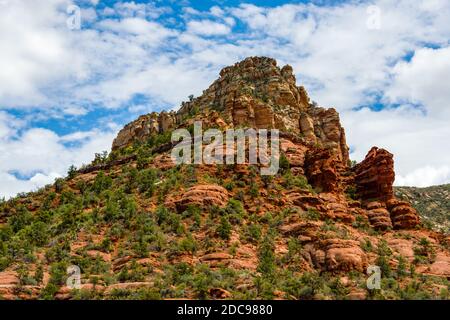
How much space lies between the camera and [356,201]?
183ft

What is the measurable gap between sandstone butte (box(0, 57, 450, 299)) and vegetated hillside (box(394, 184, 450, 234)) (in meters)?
24.9

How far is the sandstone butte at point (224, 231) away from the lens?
37.8m

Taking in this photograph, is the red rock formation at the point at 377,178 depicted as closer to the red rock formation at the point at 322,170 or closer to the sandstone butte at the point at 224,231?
the sandstone butte at the point at 224,231

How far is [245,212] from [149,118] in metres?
42.8

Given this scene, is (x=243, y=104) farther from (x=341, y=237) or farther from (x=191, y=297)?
(x=191, y=297)

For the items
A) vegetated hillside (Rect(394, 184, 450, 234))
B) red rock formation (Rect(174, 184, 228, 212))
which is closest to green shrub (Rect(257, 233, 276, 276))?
red rock formation (Rect(174, 184, 228, 212))

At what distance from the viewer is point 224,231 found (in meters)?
44.2

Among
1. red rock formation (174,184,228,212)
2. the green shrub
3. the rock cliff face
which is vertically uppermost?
the rock cliff face

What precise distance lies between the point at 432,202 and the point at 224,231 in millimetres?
57219

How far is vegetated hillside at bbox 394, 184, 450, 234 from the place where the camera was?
266ft

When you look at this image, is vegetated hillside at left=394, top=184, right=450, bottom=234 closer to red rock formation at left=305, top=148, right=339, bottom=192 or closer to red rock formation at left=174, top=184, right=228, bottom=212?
red rock formation at left=305, top=148, right=339, bottom=192

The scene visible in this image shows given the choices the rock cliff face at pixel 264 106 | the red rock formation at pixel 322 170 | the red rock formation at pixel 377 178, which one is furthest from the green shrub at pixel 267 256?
the rock cliff face at pixel 264 106

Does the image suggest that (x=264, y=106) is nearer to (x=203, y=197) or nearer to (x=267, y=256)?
(x=203, y=197)

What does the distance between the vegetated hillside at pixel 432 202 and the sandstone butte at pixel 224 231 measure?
24907 millimetres
